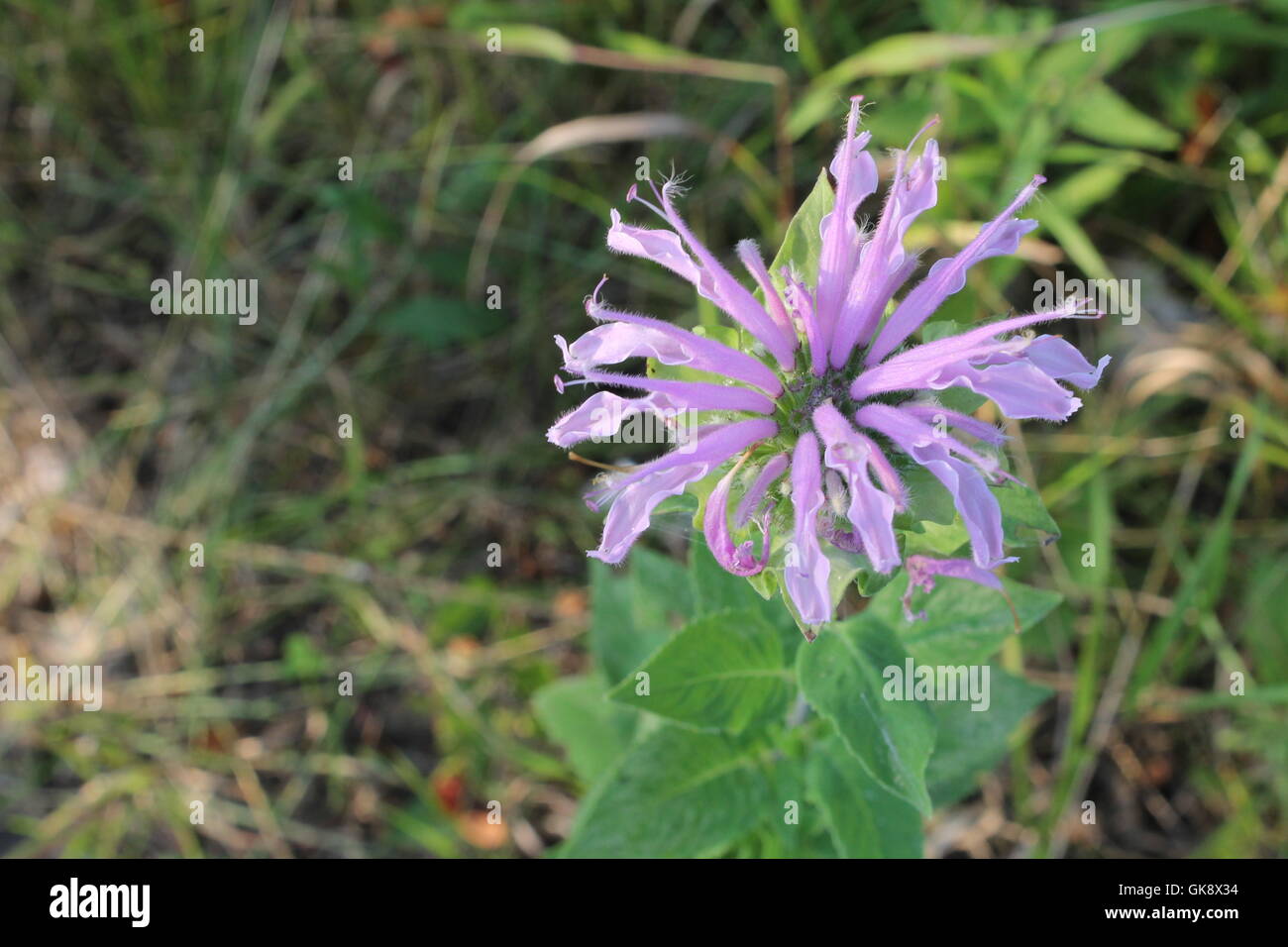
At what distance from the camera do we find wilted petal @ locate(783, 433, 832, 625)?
156cm

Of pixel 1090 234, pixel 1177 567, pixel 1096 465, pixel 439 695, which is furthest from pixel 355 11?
pixel 1177 567

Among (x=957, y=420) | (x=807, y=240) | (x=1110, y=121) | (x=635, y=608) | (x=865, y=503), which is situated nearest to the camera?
(x=865, y=503)

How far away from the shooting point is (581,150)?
13.1 ft

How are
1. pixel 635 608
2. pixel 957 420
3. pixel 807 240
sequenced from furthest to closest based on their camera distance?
pixel 635 608 < pixel 807 240 < pixel 957 420

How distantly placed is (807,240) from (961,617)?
0.85 meters

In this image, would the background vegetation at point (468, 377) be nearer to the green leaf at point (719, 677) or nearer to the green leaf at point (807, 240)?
the green leaf at point (719, 677)

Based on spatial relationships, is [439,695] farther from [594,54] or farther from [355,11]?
[355,11]

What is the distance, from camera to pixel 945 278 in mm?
1741

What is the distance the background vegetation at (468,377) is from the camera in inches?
133

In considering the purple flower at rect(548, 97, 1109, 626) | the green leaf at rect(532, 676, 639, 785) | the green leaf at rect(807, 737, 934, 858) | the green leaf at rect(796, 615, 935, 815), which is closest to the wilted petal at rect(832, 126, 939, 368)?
the purple flower at rect(548, 97, 1109, 626)

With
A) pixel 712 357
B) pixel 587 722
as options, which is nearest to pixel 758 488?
pixel 712 357

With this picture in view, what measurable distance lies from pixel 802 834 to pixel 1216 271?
2498mm

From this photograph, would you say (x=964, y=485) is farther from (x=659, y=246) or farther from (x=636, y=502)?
(x=659, y=246)

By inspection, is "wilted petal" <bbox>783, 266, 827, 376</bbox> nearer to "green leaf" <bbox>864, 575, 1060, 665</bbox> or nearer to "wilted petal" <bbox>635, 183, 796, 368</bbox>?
"wilted petal" <bbox>635, 183, 796, 368</bbox>
